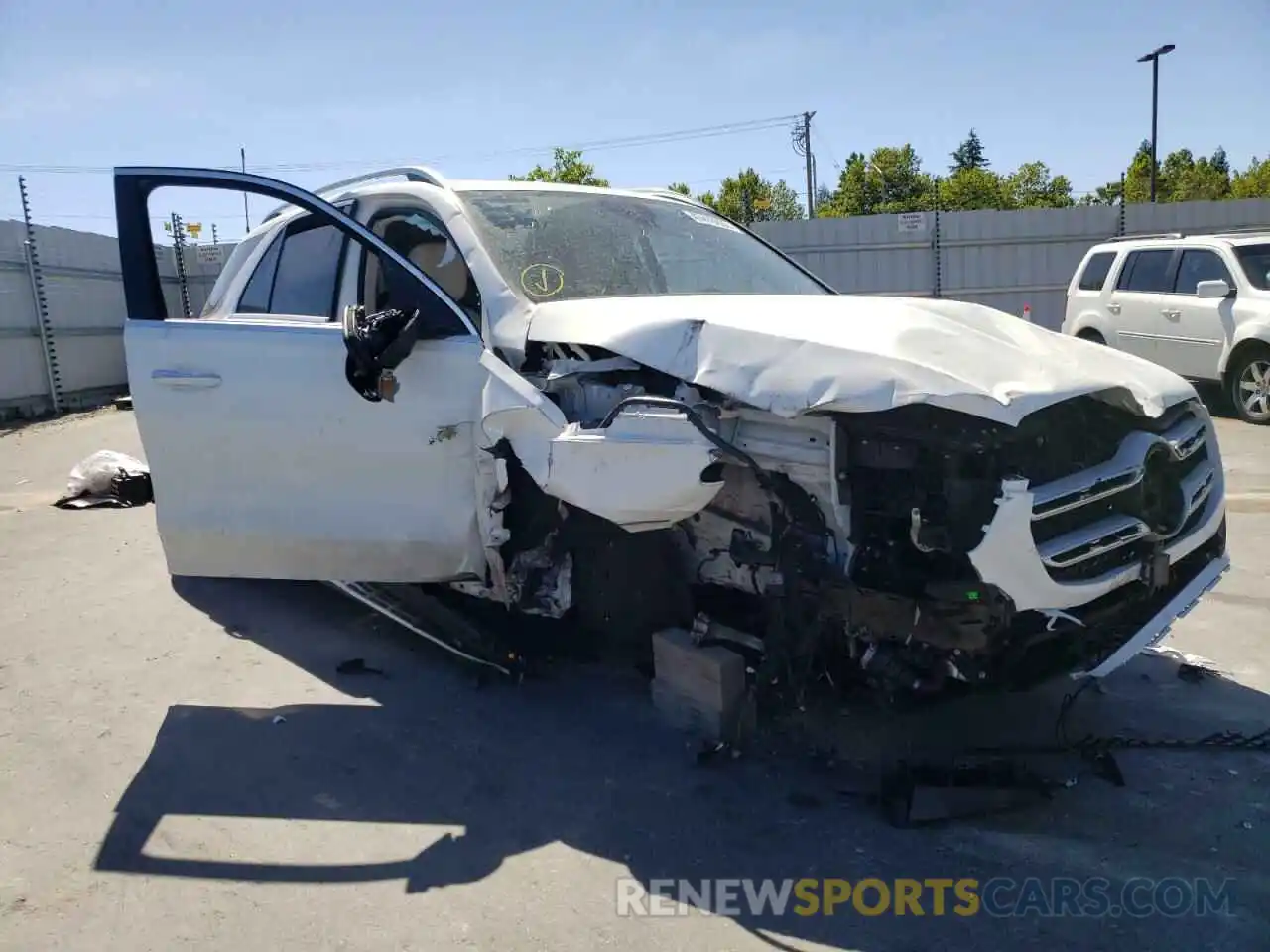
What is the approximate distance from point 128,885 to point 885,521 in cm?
242

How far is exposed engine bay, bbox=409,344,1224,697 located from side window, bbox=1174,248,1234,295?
7.65 meters

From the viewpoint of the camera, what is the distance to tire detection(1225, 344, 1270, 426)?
371 inches

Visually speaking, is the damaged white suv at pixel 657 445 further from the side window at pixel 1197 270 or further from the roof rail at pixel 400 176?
the side window at pixel 1197 270

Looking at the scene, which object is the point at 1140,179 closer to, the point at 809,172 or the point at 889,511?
the point at 809,172

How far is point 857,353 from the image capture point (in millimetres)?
2807

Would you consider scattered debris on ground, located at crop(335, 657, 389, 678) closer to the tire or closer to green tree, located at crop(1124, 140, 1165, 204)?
the tire

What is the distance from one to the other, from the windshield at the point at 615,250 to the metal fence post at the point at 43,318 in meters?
12.1

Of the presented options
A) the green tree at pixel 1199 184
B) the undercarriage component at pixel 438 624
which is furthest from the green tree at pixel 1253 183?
the undercarriage component at pixel 438 624

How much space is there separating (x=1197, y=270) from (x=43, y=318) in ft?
46.9

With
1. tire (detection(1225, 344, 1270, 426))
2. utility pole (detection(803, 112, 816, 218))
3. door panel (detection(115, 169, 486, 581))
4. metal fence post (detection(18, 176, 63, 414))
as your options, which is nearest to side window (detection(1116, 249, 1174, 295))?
tire (detection(1225, 344, 1270, 426))

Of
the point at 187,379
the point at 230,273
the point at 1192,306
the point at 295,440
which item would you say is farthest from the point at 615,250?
the point at 1192,306

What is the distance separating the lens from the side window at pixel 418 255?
3990 mm

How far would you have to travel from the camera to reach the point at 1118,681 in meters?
3.98

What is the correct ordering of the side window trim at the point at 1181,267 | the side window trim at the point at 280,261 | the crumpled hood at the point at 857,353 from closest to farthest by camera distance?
the crumpled hood at the point at 857,353, the side window trim at the point at 280,261, the side window trim at the point at 1181,267
